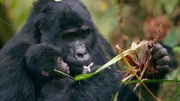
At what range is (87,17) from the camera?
4938 millimetres

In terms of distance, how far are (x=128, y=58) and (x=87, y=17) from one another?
0.68 metres

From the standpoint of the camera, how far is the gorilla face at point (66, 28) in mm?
4750

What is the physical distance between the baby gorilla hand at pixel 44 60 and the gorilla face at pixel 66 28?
21 cm

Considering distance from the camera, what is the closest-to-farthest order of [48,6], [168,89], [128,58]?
Answer: [128,58], [48,6], [168,89]

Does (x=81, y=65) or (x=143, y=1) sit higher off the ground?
(x=81, y=65)

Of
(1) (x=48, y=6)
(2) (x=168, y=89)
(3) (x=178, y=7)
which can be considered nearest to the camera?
(1) (x=48, y=6)

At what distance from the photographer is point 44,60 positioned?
4441mm

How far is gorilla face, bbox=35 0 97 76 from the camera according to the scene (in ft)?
15.6

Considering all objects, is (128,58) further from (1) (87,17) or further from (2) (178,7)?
(2) (178,7)

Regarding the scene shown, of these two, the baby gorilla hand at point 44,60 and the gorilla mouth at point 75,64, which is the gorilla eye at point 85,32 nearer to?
the gorilla mouth at point 75,64

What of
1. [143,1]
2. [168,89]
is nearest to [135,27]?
[143,1]

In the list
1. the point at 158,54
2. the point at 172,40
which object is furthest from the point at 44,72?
the point at 172,40

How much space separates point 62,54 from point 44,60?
12.8 inches

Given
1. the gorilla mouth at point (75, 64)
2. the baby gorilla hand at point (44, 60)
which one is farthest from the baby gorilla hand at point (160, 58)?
the baby gorilla hand at point (44, 60)
